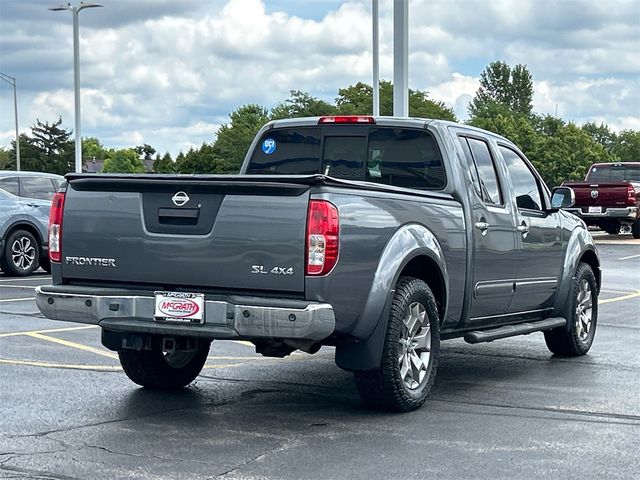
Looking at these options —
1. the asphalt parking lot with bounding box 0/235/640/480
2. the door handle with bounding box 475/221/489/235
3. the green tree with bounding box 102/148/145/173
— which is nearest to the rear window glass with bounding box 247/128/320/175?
the door handle with bounding box 475/221/489/235

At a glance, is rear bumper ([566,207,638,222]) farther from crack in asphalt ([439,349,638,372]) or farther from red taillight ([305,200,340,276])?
red taillight ([305,200,340,276])

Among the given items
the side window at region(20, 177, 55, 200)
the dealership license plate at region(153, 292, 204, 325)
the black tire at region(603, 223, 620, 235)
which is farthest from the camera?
the black tire at region(603, 223, 620, 235)

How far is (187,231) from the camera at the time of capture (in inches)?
272

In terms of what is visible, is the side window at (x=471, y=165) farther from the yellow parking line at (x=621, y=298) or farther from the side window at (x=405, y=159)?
the yellow parking line at (x=621, y=298)

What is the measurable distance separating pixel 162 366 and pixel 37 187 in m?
12.6

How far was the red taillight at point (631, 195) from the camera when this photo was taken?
29.6 m

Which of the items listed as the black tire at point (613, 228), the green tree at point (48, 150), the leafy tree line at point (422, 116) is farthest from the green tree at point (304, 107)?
the black tire at point (613, 228)

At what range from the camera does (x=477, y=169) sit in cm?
869

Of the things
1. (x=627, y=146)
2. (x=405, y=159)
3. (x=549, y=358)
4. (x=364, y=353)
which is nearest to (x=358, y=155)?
(x=405, y=159)

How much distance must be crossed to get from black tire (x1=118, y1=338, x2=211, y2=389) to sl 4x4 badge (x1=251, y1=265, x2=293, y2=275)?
138 cm

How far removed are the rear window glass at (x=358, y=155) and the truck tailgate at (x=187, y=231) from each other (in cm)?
197

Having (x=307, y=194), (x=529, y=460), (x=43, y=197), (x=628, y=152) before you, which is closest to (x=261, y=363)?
(x=307, y=194)

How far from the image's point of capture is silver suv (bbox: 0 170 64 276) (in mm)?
19375

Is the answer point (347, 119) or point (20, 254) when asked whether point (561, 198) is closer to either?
point (347, 119)
